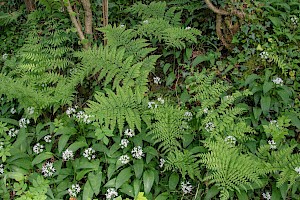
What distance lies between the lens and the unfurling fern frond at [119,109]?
142 inches

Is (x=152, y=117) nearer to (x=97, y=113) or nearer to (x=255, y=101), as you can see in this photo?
(x=97, y=113)

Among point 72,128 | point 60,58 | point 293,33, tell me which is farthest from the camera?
point 60,58

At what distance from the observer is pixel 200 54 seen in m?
4.68

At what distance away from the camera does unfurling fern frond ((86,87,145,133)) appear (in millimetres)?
3617

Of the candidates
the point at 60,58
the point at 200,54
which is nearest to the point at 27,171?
the point at 60,58

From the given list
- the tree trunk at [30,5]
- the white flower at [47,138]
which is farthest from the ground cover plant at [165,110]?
the tree trunk at [30,5]

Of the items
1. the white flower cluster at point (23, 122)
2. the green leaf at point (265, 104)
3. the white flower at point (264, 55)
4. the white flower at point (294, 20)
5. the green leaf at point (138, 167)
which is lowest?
the green leaf at point (138, 167)

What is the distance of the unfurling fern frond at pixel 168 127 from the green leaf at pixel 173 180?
27cm

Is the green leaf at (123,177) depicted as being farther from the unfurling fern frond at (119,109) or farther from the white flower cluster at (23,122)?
the white flower cluster at (23,122)

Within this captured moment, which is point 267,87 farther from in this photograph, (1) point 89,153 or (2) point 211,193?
(1) point 89,153

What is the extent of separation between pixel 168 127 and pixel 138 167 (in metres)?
0.53

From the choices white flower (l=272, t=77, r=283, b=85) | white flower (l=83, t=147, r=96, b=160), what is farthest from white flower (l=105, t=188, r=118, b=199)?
white flower (l=272, t=77, r=283, b=85)

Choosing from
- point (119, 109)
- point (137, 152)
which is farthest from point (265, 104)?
point (119, 109)

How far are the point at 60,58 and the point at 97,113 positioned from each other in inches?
62.6
